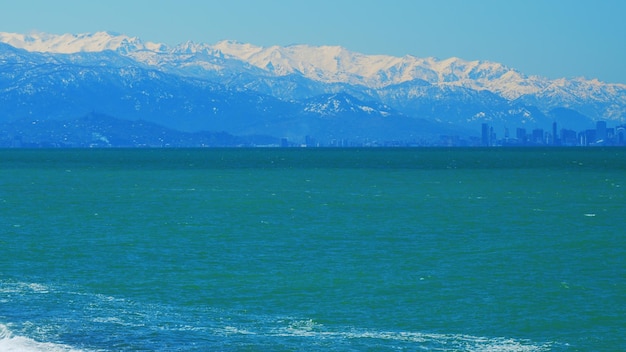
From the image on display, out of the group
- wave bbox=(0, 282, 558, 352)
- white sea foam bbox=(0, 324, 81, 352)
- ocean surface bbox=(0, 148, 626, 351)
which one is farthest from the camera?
ocean surface bbox=(0, 148, 626, 351)

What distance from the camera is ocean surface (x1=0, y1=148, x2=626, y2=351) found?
37250 millimetres

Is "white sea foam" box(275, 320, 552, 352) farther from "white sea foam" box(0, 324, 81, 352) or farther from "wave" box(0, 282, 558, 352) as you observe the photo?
"white sea foam" box(0, 324, 81, 352)

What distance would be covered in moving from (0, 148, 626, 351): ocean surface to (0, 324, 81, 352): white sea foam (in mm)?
99

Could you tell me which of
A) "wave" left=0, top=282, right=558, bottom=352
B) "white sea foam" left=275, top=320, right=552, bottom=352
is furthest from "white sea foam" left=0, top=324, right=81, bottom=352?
"white sea foam" left=275, top=320, right=552, bottom=352

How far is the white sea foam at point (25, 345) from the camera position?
34.1 m

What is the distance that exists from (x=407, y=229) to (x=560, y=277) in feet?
83.8

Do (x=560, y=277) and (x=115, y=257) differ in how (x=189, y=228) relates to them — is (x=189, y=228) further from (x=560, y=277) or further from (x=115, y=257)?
(x=560, y=277)

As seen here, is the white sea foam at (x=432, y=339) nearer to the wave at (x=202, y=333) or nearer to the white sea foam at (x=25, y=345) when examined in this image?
the wave at (x=202, y=333)

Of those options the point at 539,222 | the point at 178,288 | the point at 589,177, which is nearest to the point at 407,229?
the point at 539,222

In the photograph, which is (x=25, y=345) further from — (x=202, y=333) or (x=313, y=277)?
(x=313, y=277)

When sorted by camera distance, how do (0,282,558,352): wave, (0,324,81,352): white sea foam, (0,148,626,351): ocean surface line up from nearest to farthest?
(0,324,81,352): white sea foam, (0,282,558,352): wave, (0,148,626,351): ocean surface

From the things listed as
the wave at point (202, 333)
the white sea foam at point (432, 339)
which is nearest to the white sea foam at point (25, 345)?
the wave at point (202, 333)

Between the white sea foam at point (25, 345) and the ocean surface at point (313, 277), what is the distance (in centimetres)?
10

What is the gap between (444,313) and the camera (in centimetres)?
4138
